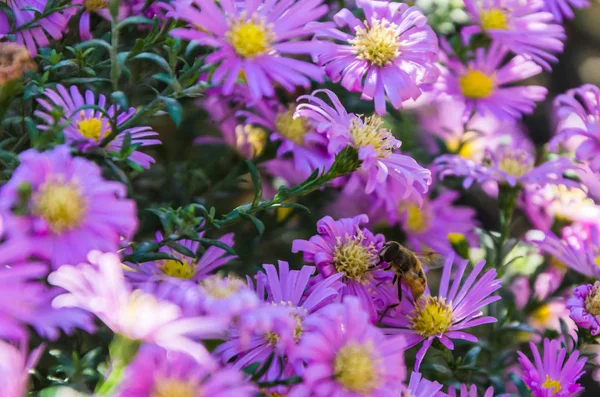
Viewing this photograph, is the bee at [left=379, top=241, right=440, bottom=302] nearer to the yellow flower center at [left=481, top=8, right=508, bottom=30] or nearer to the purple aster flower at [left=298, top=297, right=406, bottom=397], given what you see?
the purple aster flower at [left=298, top=297, right=406, bottom=397]

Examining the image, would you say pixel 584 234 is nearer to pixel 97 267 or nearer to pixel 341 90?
pixel 341 90

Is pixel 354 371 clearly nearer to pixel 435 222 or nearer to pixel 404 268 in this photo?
pixel 404 268

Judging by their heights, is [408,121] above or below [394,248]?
below

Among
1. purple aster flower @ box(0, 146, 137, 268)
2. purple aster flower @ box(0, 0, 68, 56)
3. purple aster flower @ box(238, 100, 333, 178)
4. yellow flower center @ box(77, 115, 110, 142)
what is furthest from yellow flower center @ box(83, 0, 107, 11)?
purple aster flower @ box(0, 146, 137, 268)

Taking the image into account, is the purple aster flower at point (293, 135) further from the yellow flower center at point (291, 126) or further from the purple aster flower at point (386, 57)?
the purple aster flower at point (386, 57)

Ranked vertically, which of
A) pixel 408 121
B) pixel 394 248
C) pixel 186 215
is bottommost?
pixel 408 121

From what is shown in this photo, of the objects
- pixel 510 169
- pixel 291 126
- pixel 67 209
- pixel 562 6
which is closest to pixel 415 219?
pixel 510 169

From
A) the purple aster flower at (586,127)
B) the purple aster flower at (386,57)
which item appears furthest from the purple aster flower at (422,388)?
the purple aster flower at (586,127)

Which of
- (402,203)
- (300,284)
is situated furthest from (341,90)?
(300,284)
